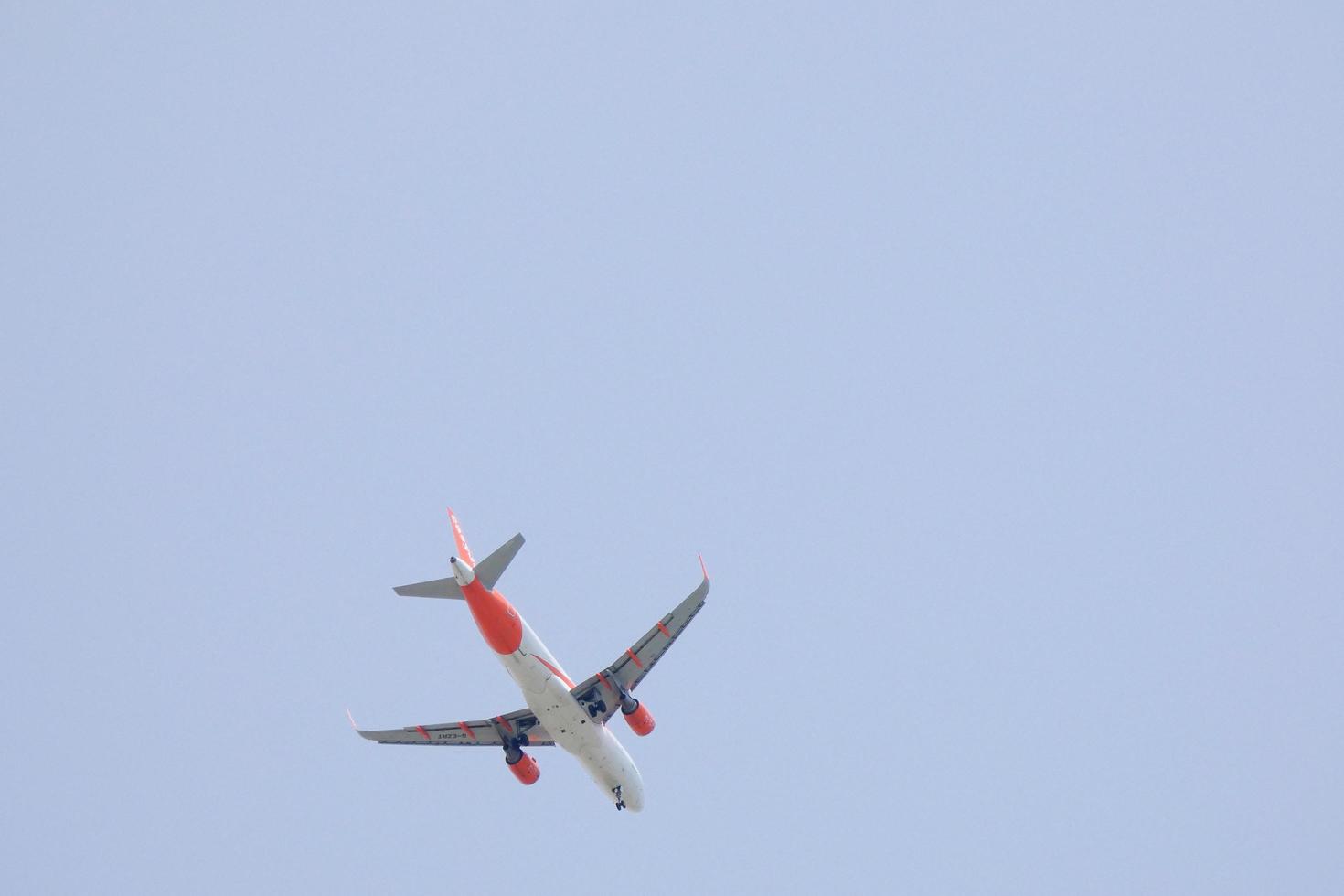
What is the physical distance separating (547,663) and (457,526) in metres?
5.40

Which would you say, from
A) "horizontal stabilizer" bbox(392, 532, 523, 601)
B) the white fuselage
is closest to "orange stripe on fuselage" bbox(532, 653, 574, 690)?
the white fuselage

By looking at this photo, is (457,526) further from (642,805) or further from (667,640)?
(642,805)

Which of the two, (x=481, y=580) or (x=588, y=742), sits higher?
(x=481, y=580)

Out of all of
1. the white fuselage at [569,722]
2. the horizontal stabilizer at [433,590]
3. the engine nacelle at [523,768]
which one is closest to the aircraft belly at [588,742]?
the white fuselage at [569,722]

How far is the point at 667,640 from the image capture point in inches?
1996

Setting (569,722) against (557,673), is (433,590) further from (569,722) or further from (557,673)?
(569,722)

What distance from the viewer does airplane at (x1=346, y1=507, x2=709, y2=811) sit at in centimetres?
4594

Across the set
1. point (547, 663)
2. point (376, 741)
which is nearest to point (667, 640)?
point (547, 663)

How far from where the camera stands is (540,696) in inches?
1949

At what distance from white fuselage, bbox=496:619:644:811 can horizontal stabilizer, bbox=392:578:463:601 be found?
2734 millimetres

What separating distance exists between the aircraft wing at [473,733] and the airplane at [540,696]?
0.11ft

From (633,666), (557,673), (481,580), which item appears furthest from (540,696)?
(481,580)

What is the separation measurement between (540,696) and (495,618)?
14.3 ft

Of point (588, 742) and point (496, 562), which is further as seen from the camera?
point (588, 742)
